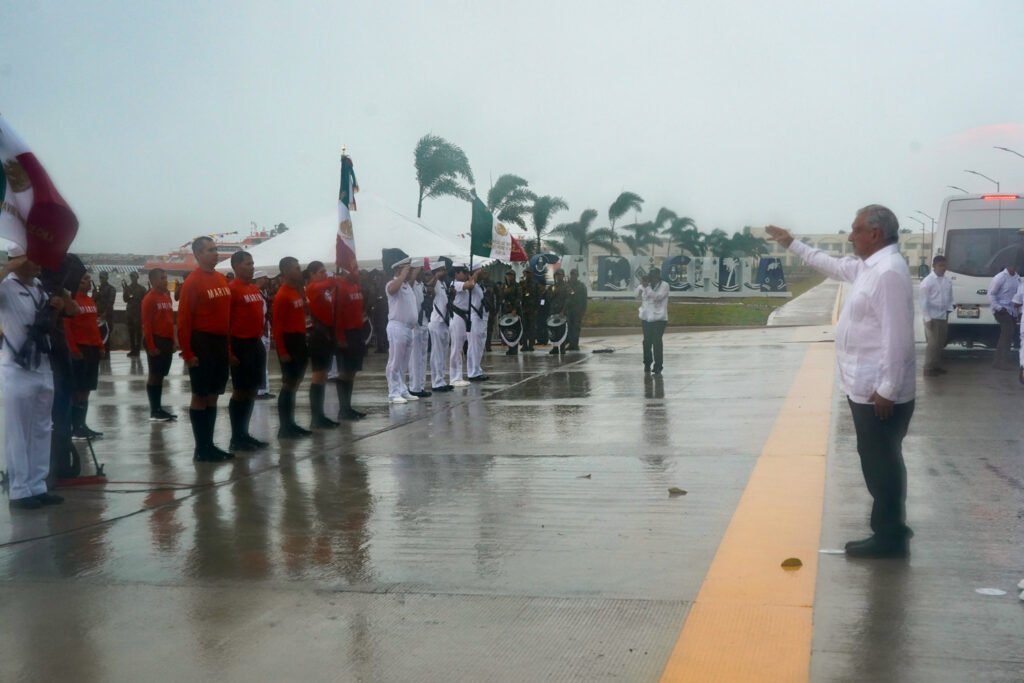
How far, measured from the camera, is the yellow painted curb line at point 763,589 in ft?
14.2

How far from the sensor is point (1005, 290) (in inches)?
646

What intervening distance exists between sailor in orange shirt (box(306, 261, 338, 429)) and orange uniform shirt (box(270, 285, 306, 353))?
71cm

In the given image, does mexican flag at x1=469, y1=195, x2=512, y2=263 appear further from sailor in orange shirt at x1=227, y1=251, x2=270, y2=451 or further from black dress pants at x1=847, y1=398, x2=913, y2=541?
black dress pants at x1=847, y1=398, x2=913, y2=541

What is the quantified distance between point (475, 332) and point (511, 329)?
638cm

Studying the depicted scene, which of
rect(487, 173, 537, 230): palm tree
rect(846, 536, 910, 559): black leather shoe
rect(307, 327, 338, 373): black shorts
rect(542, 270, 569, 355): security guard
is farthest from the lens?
rect(487, 173, 537, 230): palm tree

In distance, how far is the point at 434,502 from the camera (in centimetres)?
756

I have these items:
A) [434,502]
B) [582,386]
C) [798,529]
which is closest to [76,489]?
[434,502]

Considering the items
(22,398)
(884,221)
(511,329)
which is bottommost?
(511,329)

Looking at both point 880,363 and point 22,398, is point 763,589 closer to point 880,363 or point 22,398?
point 880,363

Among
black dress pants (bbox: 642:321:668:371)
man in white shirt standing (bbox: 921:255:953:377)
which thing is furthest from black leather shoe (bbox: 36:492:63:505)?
man in white shirt standing (bbox: 921:255:953:377)

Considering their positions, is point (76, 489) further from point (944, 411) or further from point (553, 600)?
point (944, 411)

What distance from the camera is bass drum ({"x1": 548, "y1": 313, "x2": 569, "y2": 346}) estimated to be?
22.3 metres

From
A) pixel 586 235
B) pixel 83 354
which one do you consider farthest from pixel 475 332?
pixel 586 235

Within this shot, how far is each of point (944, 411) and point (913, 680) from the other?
8282 millimetres
